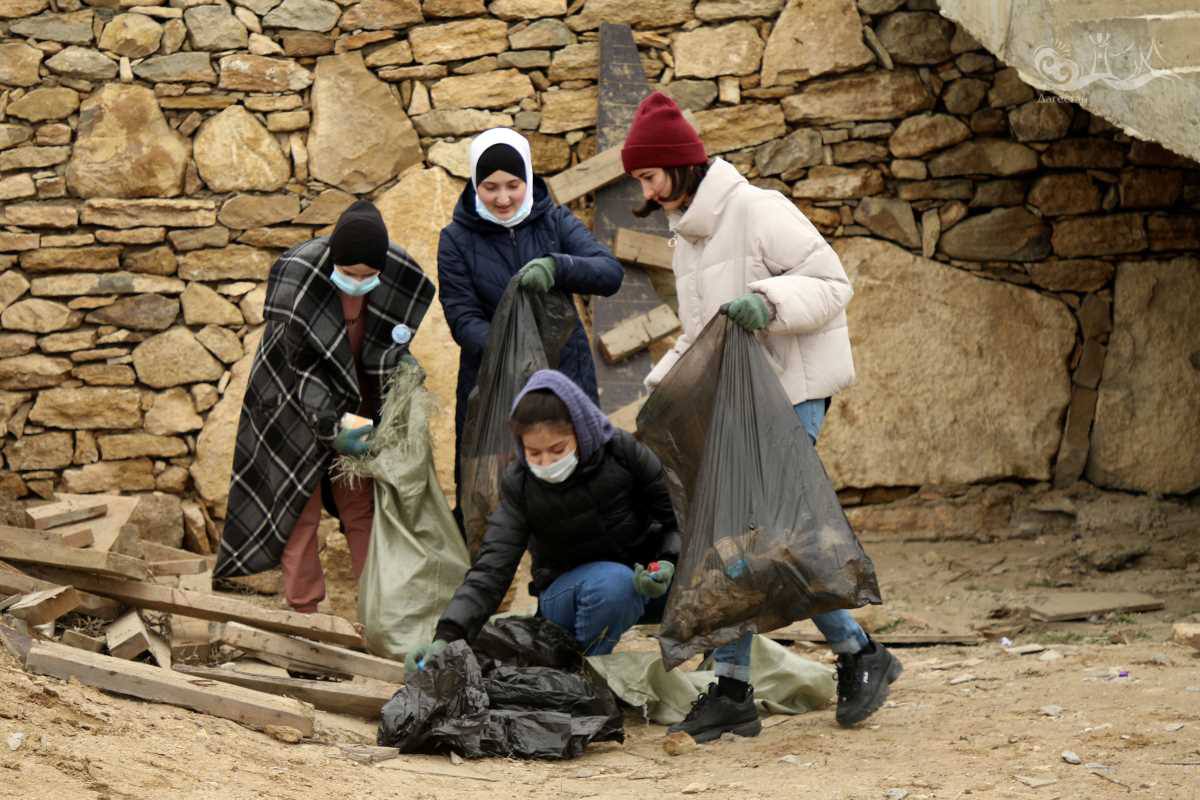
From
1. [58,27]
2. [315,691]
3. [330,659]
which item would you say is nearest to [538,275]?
[330,659]

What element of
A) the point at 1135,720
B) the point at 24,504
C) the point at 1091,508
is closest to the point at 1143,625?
the point at 1091,508

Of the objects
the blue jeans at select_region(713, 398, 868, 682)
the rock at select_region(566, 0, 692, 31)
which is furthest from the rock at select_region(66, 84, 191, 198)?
the blue jeans at select_region(713, 398, 868, 682)

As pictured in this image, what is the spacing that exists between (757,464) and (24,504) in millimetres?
4009

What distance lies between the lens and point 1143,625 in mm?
5375

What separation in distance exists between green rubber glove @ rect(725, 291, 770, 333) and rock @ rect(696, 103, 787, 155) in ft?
9.93

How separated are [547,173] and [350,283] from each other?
2140 mm

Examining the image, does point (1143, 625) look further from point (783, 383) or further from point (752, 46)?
point (752, 46)

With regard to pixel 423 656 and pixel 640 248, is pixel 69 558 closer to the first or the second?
pixel 423 656

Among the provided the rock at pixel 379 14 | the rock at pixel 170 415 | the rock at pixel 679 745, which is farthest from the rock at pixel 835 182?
the rock at pixel 679 745

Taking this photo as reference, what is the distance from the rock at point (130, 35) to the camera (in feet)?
20.8

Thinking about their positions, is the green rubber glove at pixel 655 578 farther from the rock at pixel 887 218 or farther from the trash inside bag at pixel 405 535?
the rock at pixel 887 218

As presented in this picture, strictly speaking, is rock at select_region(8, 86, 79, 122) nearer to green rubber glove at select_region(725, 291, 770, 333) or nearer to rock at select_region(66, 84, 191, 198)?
rock at select_region(66, 84, 191, 198)

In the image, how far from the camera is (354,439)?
4.57m

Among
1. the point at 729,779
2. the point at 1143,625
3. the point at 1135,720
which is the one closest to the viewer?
the point at 729,779
